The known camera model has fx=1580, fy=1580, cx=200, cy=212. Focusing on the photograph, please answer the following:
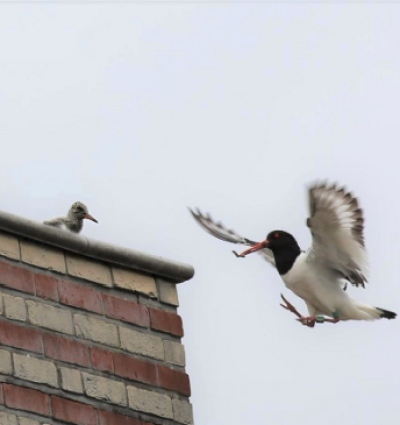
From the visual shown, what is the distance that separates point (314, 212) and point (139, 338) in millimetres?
3597

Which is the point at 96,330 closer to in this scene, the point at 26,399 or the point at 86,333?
the point at 86,333

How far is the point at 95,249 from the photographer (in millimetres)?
10398

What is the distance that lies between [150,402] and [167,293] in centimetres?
92

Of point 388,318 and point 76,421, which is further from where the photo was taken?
point 388,318

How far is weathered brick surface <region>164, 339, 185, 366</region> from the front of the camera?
35.2 feet

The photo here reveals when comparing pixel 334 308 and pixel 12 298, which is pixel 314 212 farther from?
pixel 12 298

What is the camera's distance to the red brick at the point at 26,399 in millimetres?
9348

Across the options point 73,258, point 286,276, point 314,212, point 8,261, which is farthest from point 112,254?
point 286,276

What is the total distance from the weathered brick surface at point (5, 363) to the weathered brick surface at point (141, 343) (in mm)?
1124

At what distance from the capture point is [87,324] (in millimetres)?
10195

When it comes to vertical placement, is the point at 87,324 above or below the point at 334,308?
below

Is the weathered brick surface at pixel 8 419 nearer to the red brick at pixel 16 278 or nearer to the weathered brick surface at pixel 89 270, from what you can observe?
the red brick at pixel 16 278

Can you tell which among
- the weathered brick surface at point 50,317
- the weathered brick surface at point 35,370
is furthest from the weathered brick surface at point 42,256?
the weathered brick surface at point 35,370

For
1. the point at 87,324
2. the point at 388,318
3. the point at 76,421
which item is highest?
the point at 388,318
